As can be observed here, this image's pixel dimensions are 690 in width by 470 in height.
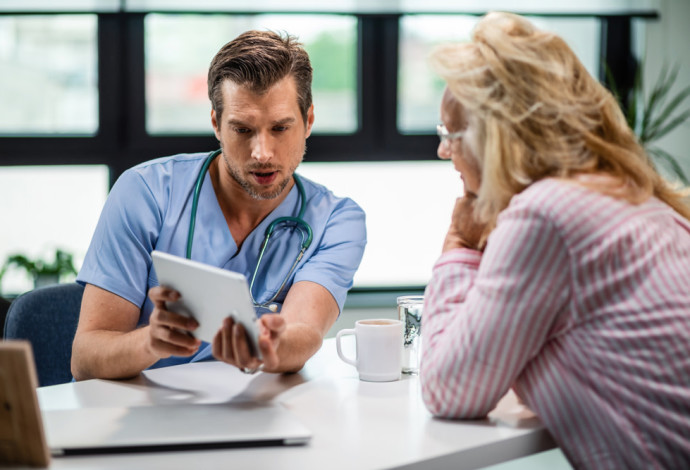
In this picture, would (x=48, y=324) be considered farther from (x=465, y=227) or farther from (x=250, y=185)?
(x=465, y=227)

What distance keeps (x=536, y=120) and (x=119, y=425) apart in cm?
75

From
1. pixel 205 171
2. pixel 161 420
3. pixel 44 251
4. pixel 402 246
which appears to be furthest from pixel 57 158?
pixel 161 420

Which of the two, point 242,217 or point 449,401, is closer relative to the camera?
point 449,401

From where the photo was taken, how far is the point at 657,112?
3508 millimetres

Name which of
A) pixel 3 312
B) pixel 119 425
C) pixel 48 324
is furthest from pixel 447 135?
pixel 3 312

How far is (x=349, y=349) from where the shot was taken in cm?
167

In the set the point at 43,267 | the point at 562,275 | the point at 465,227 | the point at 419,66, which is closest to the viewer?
the point at 562,275

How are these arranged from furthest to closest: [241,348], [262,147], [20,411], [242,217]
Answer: [242,217], [262,147], [241,348], [20,411]

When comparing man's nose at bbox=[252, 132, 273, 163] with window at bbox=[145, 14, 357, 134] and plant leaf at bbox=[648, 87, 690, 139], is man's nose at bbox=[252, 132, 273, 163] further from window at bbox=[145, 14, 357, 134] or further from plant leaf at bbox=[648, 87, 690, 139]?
plant leaf at bbox=[648, 87, 690, 139]

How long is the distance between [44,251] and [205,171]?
184 cm

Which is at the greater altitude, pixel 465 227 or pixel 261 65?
pixel 261 65

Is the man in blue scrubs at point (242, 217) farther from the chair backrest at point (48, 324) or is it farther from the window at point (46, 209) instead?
the window at point (46, 209)

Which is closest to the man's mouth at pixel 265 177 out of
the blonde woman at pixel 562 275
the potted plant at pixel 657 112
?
the blonde woman at pixel 562 275

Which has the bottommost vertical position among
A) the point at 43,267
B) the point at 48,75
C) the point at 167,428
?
the point at 43,267
